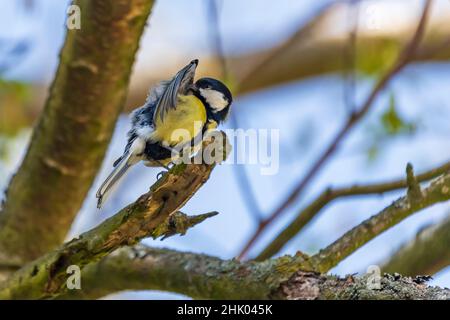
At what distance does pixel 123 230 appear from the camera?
1641 mm

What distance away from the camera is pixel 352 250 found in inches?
74.7

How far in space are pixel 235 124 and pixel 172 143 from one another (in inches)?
21.7

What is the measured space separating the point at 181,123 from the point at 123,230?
0.41m

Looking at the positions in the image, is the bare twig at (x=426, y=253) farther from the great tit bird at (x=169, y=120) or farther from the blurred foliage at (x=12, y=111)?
the blurred foliage at (x=12, y=111)

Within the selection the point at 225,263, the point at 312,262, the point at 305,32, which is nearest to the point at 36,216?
the point at 225,263

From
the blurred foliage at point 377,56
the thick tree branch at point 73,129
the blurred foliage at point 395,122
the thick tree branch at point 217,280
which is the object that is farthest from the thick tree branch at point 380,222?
the blurred foliage at point 377,56

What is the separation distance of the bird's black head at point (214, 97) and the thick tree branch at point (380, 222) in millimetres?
438

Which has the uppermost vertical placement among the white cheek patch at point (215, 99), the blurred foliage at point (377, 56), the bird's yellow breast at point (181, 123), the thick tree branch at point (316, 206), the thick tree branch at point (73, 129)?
the blurred foliage at point (377, 56)

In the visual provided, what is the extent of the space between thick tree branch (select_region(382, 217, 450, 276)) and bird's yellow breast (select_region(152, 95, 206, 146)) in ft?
2.19

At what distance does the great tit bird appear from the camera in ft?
6.35

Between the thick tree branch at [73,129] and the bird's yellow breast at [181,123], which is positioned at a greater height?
the thick tree branch at [73,129]

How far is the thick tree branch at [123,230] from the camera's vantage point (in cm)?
159

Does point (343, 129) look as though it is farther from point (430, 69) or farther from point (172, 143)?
point (430, 69)

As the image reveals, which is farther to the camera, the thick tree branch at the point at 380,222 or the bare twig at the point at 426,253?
the bare twig at the point at 426,253
